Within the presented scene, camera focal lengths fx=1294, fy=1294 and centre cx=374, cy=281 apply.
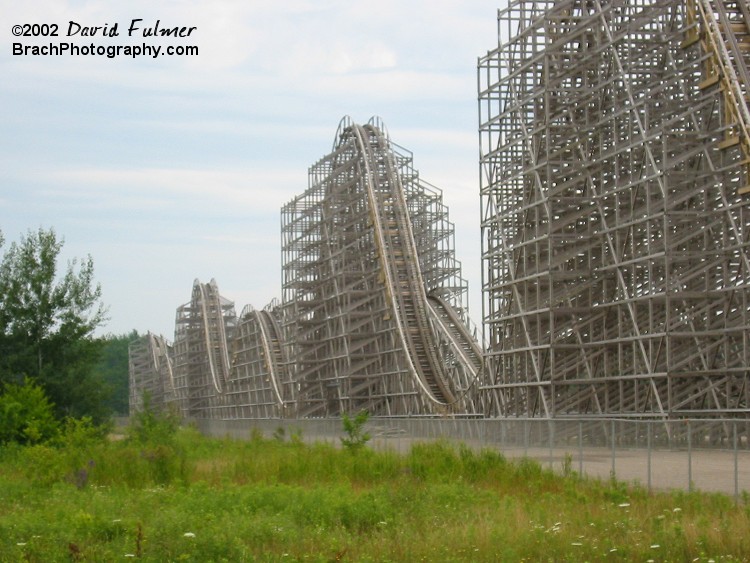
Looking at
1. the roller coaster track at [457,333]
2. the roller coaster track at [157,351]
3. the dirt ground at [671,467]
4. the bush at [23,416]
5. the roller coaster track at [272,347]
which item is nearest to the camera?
the dirt ground at [671,467]

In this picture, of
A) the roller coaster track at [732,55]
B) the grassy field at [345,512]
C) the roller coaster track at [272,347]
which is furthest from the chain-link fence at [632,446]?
the roller coaster track at [272,347]

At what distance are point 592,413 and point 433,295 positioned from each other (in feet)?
62.3

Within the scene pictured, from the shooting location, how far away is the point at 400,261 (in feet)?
180

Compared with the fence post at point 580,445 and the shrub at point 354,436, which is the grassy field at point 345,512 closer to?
the fence post at point 580,445

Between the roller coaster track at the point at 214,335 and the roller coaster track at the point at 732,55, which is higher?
the roller coaster track at the point at 732,55

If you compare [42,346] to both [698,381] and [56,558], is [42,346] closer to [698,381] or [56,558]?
[698,381]

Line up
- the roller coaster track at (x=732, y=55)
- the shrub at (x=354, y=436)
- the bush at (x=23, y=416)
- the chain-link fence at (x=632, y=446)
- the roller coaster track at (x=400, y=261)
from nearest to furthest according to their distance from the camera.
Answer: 1. the chain-link fence at (x=632, y=446)
2. the shrub at (x=354, y=436)
3. the roller coaster track at (x=732, y=55)
4. the bush at (x=23, y=416)
5. the roller coaster track at (x=400, y=261)

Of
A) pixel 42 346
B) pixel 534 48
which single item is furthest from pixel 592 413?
pixel 42 346

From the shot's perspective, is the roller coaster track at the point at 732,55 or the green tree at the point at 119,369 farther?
the green tree at the point at 119,369

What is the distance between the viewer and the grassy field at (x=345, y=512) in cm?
1362

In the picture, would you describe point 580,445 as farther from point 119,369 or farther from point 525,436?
point 119,369

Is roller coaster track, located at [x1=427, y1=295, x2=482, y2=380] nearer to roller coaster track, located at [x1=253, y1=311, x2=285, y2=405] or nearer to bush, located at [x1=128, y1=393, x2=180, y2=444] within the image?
bush, located at [x1=128, y1=393, x2=180, y2=444]

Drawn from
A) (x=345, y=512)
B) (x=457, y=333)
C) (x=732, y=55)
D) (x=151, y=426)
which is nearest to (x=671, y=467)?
(x=345, y=512)

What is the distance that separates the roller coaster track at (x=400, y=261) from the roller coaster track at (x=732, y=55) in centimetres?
1926
